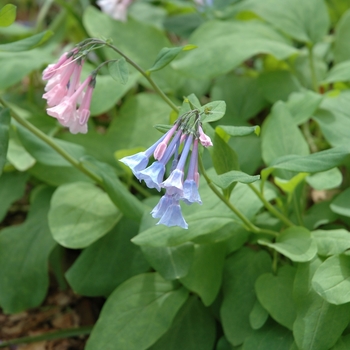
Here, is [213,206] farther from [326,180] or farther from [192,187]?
[192,187]

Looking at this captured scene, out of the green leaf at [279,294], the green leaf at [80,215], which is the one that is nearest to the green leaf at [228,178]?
the green leaf at [279,294]

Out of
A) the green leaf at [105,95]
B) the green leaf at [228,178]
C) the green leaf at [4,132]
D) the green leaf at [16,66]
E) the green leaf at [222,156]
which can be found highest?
the green leaf at [4,132]

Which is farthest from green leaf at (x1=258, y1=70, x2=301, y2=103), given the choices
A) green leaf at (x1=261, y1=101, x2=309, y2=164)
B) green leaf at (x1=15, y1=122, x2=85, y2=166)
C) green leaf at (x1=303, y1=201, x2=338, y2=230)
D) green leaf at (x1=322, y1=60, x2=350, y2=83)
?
green leaf at (x1=15, y1=122, x2=85, y2=166)

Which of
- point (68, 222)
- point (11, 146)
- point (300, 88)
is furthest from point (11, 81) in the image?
point (300, 88)

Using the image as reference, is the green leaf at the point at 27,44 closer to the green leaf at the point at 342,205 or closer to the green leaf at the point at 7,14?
the green leaf at the point at 7,14

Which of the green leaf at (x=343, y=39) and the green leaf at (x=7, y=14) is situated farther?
the green leaf at (x=343, y=39)

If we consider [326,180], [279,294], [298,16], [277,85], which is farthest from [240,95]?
[279,294]

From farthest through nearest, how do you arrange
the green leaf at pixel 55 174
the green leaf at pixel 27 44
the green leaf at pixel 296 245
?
the green leaf at pixel 55 174, the green leaf at pixel 27 44, the green leaf at pixel 296 245
